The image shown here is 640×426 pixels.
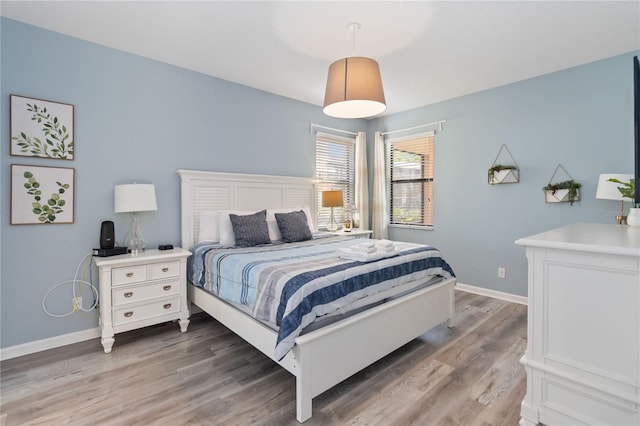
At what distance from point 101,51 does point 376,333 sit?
3.37 metres

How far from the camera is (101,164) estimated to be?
9.39ft

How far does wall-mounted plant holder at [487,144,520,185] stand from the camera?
12.2ft

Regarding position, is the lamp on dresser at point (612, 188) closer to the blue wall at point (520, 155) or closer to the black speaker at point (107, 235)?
the blue wall at point (520, 155)

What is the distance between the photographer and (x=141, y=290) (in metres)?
2.69

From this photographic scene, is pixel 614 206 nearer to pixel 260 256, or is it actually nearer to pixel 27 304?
pixel 260 256

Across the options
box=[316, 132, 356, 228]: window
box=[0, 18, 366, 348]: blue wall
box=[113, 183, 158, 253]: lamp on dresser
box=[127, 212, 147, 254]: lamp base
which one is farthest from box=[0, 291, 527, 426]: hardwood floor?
box=[316, 132, 356, 228]: window

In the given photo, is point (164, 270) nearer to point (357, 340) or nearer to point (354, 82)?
point (357, 340)

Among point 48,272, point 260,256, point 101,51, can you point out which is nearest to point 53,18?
point 101,51

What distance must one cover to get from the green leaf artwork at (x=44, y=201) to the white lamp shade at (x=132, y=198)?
0.39 meters

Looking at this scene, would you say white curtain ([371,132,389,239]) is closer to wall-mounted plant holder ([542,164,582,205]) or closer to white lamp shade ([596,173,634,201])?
wall-mounted plant holder ([542,164,582,205])

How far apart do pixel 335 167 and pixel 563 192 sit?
292cm

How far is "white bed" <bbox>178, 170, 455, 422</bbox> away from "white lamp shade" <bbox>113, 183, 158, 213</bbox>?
0.50 m

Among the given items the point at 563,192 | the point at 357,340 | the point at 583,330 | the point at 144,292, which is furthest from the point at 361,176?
the point at 583,330

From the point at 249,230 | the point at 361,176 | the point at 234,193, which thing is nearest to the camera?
the point at 249,230
